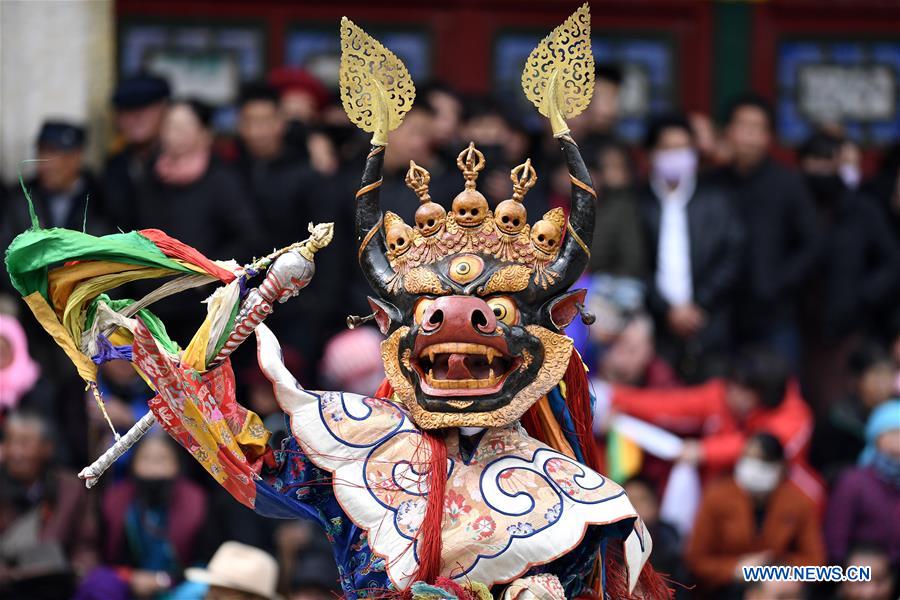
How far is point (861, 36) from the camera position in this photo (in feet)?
45.3

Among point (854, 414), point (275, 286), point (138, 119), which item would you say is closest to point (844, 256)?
point (854, 414)

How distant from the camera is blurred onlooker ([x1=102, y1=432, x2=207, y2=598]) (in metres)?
10.8

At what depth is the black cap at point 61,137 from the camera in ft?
38.9

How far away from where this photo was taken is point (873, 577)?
1074 cm

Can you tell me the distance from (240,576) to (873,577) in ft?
9.46

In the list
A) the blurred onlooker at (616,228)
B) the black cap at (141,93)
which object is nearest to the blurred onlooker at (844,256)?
the blurred onlooker at (616,228)

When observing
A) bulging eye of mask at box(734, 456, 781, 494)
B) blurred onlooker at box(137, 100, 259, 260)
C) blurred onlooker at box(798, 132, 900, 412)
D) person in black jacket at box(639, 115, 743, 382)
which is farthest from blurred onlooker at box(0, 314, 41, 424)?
blurred onlooker at box(798, 132, 900, 412)

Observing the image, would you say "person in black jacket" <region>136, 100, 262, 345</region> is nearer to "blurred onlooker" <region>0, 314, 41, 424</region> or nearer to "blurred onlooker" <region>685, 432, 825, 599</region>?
"blurred onlooker" <region>0, 314, 41, 424</region>

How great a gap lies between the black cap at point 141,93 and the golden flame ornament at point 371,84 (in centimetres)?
442

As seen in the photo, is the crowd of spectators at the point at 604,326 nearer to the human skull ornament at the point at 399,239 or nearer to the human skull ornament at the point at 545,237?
the human skull ornament at the point at 399,239

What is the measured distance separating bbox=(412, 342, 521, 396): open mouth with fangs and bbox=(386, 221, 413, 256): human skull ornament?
1.20 ft

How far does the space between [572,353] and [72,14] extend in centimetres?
606

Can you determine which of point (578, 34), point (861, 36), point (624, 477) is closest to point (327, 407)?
point (578, 34)

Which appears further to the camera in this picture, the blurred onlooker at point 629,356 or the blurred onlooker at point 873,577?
the blurred onlooker at point 629,356
